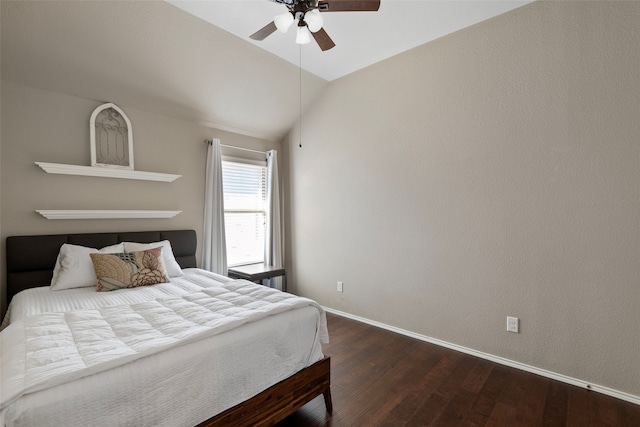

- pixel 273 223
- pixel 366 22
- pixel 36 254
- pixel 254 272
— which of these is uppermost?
pixel 366 22

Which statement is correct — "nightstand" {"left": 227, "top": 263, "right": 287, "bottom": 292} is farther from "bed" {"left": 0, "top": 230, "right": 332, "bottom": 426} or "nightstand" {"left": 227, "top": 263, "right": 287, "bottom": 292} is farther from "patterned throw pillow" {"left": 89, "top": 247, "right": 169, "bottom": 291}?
"bed" {"left": 0, "top": 230, "right": 332, "bottom": 426}

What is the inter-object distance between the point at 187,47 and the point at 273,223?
232cm

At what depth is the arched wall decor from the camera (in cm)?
292

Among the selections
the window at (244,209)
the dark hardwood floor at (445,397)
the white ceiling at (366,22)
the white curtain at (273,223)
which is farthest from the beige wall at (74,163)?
the dark hardwood floor at (445,397)

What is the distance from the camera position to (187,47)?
9.27 ft

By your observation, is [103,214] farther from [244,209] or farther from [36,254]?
[244,209]

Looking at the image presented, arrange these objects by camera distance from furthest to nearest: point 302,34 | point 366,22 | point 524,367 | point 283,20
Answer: point 366,22 → point 524,367 → point 302,34 → point 283,20

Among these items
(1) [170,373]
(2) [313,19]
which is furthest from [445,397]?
(2) [313,19]

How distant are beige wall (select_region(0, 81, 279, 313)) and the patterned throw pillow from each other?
0.61 metres

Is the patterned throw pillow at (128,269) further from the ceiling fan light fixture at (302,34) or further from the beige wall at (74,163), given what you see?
the ceiling fan light fixture at (302,34)

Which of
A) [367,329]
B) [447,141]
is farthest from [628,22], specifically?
[367,329]

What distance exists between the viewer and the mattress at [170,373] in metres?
1.10

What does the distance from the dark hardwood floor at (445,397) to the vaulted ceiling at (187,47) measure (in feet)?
9.82

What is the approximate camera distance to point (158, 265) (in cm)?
275
